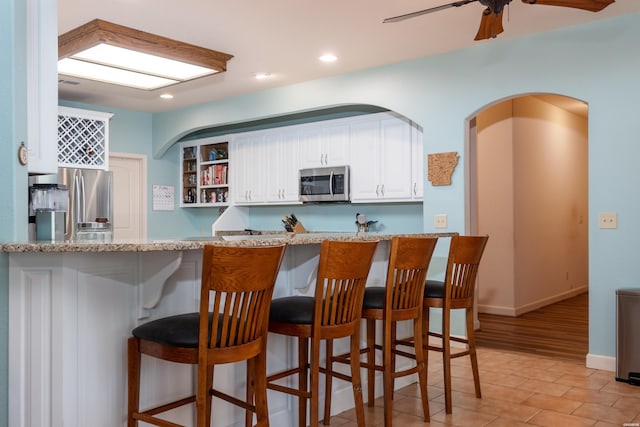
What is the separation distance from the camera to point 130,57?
13.7 feet

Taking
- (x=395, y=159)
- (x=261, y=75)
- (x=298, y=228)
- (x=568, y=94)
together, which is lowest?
(x=298, y=228)

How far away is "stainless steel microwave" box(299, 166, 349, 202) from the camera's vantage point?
556 centimetres

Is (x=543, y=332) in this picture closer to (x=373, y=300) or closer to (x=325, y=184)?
(x=325, y=184)

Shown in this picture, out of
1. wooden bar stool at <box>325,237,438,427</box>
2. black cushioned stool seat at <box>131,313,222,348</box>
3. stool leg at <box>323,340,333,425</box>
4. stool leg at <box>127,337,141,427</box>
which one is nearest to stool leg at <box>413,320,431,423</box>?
wooden bar stool at <box>325,237,438,427</box>

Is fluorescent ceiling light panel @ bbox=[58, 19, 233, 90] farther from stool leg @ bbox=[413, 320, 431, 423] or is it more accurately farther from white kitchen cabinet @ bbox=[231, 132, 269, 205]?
stool leg @ bbox=[413, 320, 431, 423]

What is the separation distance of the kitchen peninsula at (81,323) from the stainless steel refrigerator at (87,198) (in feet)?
12.9

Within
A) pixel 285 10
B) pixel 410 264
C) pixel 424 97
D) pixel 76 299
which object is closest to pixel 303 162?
pixel 424 97

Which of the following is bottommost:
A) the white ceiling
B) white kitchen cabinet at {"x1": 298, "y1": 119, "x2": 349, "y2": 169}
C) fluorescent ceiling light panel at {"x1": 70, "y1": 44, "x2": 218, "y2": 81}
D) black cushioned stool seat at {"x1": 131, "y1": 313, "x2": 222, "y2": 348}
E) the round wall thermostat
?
black cushioned stool seat at {"x1": 131, "y1": 313, "x2": 222, "y2": 348}

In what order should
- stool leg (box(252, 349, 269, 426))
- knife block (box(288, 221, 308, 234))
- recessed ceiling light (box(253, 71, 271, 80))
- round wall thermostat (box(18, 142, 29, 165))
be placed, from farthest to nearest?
knife block (box(288, 221, 308, 234)) < recessed ceiling light (box(253, 71, 271, 80)) < round wall thermostat (box(18, 142, 29, 165)) < stool leg (box(252, 349, 269, 426))

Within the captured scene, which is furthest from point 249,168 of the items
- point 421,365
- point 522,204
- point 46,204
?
point 421,365

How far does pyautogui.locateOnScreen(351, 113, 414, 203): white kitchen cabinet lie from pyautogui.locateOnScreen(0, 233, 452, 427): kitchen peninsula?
3047 mm

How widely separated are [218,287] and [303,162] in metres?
4.28

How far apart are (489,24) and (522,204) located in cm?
346

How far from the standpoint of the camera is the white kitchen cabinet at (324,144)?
562cm
